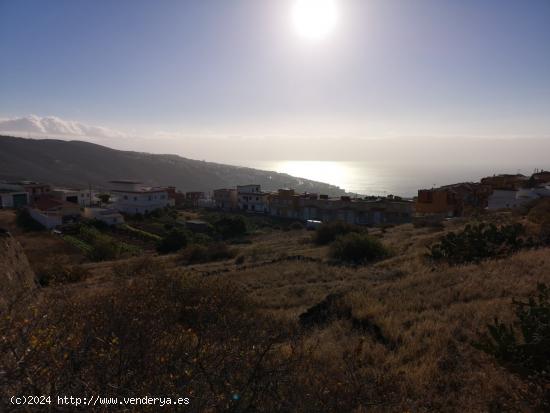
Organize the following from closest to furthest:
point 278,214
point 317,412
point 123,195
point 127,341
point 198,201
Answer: point 317,412
point 127,341
point 123,195
point 278,214
point 198,201

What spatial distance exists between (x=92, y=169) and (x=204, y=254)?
138 meters

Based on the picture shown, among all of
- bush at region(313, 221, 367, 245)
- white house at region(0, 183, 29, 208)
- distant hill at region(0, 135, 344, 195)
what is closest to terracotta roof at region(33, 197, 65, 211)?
white house at region(0, 183, 29, 208)

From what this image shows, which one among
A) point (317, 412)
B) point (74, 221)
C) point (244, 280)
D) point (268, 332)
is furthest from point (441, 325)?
point (74, 221)

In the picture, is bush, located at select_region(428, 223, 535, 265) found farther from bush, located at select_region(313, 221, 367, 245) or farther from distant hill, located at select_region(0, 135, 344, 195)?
distant hill, located at select_region(0, 135, 344, 195)

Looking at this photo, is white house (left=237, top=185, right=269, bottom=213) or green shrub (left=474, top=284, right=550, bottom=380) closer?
green shrub (left=474, top=284, right=550, bottom=380)

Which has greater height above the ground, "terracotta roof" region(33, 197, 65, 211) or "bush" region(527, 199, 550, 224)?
"bush" region(527, 199, 550, 224)

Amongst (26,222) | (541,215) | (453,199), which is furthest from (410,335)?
(453,199)

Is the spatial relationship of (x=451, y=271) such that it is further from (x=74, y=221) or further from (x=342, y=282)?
(x=74, y=221)

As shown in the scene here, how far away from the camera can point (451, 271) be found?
10195mm

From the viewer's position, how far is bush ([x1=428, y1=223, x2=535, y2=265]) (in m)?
12.4

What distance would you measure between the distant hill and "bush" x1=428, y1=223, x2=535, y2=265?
117947 millimetres

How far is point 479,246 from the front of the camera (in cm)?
1280

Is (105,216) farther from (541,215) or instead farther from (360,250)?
(541,215)

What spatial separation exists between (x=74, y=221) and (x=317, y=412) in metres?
41.7
